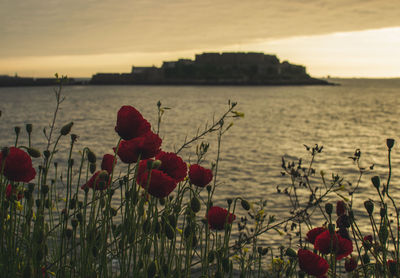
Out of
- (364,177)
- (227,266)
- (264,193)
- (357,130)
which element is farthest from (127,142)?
(357,130)

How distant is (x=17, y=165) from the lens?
1.76 metres

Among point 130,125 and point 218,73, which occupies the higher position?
point 218,73

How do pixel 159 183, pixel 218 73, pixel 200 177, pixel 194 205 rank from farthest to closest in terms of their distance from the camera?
pixel 218 73, pixel 200 177, pixel 194 205, pixel 159 183

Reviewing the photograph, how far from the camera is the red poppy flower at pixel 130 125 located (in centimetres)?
164

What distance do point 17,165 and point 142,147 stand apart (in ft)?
1.86

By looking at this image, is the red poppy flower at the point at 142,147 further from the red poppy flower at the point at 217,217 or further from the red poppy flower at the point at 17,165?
the red poppy flower at the point at 217,217

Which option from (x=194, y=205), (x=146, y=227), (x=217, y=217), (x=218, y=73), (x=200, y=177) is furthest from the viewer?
(x=218, y=73)

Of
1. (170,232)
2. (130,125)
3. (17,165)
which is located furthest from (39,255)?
(130,125)

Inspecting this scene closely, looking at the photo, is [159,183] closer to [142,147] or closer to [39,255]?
[142,147]

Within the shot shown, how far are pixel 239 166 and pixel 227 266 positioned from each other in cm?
1191

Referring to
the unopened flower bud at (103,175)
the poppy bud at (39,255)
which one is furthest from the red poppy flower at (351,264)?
the poppy bud at (39,255)

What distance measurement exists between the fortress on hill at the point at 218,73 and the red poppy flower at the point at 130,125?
13542cm

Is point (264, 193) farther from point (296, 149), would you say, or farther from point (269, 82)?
point (269, 82)

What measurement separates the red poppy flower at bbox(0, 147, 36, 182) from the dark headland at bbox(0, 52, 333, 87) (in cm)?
13350
